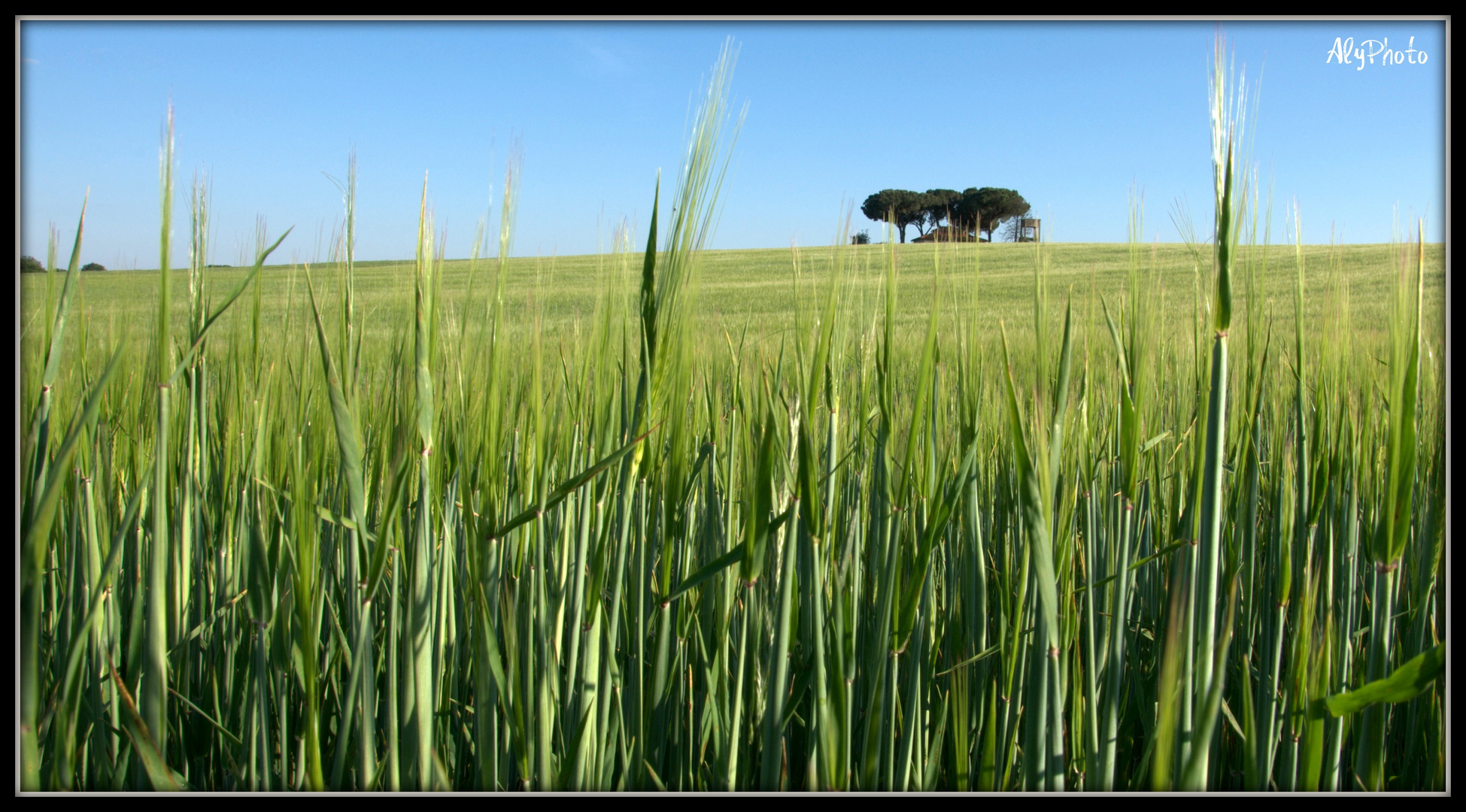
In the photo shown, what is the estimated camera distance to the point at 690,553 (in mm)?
752

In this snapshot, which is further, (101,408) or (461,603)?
(101,408)

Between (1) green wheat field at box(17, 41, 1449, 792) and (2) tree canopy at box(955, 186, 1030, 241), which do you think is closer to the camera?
(1) green wheat field at box(17, 41, 1449, 792)

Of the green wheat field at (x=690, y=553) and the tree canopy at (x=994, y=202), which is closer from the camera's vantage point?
the green wheat field at (x=690, y=553)

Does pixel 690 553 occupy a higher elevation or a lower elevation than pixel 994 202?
lower

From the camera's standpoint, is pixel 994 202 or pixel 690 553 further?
pixel 994 202

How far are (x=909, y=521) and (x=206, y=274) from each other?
689mm

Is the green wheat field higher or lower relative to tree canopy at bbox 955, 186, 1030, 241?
lower

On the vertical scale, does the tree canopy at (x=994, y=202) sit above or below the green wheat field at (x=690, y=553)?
above

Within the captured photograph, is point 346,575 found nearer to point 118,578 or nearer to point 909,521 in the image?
point 118,578

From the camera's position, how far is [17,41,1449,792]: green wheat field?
1.63 ft

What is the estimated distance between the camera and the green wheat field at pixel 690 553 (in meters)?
0.50

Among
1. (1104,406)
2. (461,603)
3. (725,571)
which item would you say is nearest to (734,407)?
(725,571)

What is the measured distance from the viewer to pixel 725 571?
0.62 m
